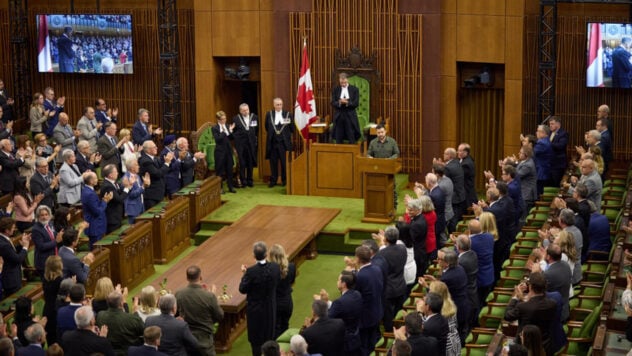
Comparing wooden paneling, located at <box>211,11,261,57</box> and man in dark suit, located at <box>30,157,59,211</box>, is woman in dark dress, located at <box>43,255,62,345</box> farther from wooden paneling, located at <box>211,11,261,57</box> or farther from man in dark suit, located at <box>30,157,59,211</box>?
wooden paneling, located at <box>211,11,261,57</box>

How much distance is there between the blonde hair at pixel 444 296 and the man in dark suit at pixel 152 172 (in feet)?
21.0

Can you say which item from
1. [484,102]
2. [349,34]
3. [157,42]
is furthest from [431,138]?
[157,42]

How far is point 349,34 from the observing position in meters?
18.7

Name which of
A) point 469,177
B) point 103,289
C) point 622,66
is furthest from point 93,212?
point 622,66

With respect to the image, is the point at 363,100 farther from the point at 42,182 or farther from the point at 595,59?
the point at 42,182

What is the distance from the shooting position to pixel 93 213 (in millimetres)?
13836

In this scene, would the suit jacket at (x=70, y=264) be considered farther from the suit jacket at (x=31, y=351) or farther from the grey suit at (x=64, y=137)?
the grey suit at (x=64, y=137)

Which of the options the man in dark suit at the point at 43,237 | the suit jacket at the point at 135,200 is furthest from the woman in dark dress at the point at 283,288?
the suit jacket at the point at 135,200

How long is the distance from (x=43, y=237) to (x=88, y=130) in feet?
18.9

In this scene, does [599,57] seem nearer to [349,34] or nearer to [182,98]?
[349,34]

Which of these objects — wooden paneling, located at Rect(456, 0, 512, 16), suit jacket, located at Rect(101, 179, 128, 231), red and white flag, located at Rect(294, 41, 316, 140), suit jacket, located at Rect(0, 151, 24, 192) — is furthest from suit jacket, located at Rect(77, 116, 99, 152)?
wooden paneling, located at Rect(456, 0, 512, 16)

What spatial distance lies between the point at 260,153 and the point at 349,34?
8.85ft

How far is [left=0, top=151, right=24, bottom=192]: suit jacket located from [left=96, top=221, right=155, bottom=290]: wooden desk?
2.15 meters

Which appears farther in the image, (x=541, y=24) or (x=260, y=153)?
(x=260, y=153)
